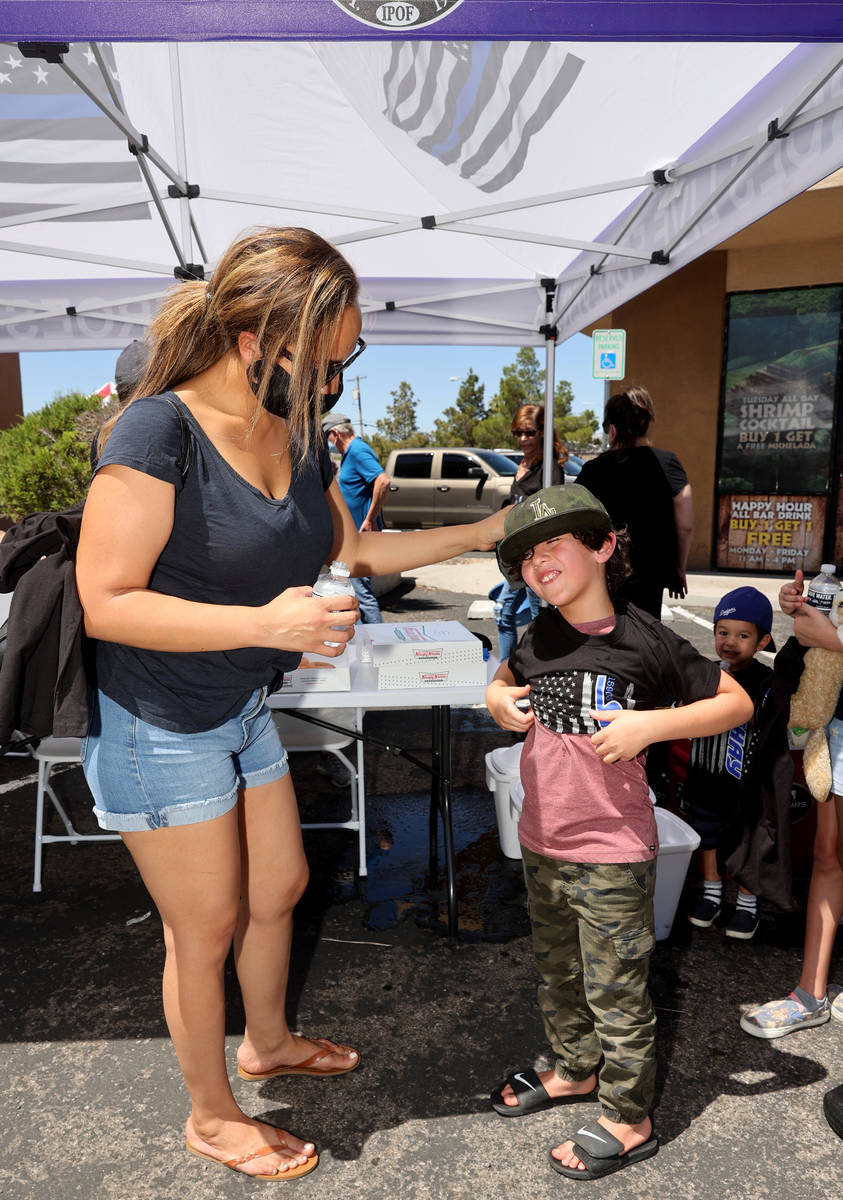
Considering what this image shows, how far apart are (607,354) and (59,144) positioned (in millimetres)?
4630

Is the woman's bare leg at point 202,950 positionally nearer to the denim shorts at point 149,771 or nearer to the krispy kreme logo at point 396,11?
the denim shorts at point 149,771

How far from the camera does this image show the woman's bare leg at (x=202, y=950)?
5.49ft

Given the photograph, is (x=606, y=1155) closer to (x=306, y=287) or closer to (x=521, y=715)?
(x=521, y=715)

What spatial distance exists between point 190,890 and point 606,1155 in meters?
1.21

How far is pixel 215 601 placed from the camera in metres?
1.59

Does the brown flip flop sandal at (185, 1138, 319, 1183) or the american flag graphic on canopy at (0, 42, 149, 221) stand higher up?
the american flag graphic on canopy at (0, 42, 149, 221)

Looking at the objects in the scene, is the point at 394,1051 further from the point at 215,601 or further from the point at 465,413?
the point at 465,413

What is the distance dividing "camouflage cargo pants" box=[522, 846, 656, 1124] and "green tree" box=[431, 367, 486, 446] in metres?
56.0

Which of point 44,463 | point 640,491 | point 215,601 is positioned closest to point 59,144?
point 640,491

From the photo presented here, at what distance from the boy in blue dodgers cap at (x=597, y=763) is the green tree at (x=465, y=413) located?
55955mm

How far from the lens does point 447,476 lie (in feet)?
57.2

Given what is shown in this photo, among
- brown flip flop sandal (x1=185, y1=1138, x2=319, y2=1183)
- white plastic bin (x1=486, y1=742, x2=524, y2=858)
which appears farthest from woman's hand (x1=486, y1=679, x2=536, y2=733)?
white plastic bin (x1=486, y1=742, x2=524, y2=858)

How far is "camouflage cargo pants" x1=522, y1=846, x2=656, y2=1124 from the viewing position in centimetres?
184

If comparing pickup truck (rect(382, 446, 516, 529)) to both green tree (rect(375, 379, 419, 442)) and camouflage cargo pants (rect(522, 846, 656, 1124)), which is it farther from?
green tree (rect(375, 379, 419, 442))
